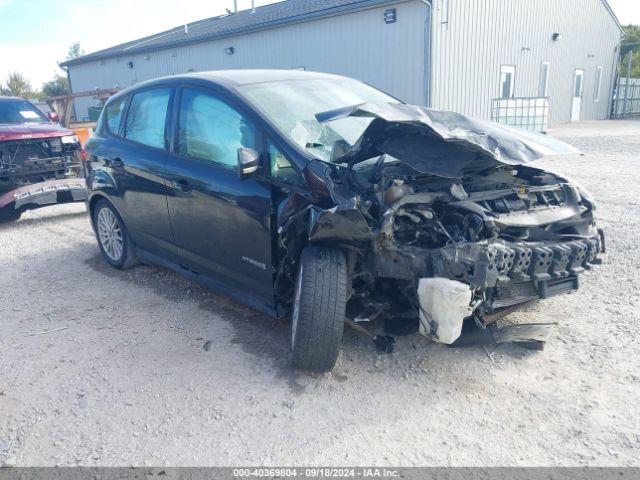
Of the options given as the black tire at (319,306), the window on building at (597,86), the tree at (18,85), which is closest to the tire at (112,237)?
the black tire at (319,306)

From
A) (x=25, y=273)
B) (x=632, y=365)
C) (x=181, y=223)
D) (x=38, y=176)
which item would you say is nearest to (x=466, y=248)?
(x=632, y=365)

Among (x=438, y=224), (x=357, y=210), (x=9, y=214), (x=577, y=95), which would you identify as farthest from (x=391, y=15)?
(x=357, y=210)

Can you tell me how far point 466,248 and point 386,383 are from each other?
965 mm

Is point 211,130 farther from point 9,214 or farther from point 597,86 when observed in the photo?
point 597,86

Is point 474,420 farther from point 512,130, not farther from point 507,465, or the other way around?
point 512,130

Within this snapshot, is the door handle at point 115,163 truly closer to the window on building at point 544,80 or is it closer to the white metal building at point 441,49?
the white metal building at point 441,49

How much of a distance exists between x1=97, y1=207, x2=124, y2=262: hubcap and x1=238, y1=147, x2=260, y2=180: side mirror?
2.42m

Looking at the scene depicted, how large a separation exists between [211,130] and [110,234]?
7.09 ft

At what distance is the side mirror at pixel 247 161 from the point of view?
10.7 ft

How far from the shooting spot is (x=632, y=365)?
3.19 m

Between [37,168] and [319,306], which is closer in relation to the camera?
[319,306]

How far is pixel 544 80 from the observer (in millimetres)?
21391

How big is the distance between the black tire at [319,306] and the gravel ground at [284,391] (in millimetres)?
255

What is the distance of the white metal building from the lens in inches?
614
